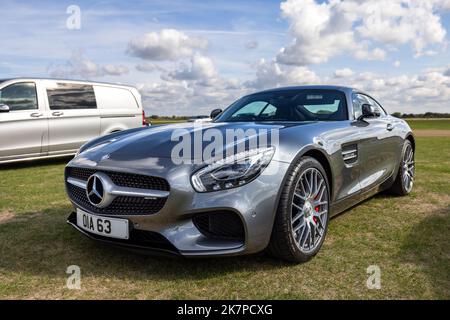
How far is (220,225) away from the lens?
8.85ft

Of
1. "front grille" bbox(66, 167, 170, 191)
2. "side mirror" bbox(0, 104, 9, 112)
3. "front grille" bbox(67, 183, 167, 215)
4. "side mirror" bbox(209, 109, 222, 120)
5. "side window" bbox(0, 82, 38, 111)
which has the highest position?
"side window" bbox(0, 82, 38, 111)

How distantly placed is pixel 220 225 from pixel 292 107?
6.01 ft

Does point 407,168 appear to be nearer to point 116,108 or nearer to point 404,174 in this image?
point 404,174

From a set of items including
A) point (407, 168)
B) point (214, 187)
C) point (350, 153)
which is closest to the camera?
point (214, 187)

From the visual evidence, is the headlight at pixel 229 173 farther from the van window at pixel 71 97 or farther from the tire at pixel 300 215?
the van window at pixel 71 97

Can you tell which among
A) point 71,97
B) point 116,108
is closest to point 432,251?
point 71,97

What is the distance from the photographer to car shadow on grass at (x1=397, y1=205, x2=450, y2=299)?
2701 millimetres

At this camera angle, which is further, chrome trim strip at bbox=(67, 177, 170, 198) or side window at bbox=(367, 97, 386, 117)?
side window at bbox=(367, 97, 386, 117)

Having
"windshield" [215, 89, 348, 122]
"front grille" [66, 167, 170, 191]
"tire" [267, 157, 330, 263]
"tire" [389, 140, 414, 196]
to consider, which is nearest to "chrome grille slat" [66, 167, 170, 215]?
"front grille" [66, 167, 170, 191]

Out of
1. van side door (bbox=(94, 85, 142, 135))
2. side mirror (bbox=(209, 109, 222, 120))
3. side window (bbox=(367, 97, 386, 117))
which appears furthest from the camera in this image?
van side door (bbox=(94, 85, 142, 135))

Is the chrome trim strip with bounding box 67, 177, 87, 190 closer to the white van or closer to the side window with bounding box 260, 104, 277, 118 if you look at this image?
the side window with bounding box 260, 104, 277, 118

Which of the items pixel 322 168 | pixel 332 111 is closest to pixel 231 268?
pixel 322 168

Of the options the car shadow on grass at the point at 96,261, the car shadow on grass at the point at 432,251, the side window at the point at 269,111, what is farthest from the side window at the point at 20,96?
the car shadow on grass at the point at 432,251

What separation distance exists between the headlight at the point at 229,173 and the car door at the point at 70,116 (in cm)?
664
